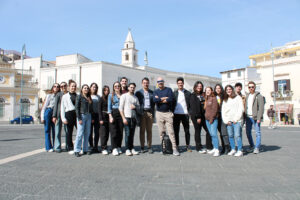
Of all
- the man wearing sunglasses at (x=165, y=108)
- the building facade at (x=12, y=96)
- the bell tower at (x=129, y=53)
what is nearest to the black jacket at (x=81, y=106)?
the man wearing sunglasses at (x=165, y=108)

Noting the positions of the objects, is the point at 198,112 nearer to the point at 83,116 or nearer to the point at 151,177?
the point at 151,177

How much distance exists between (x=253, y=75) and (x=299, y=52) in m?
10.1

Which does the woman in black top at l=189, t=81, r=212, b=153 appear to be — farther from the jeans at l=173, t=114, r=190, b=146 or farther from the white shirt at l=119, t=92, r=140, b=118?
the white shirt at l=119, t=92, r=140, b=118

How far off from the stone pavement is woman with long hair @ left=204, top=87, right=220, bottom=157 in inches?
20.0

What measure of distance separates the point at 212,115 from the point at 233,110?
21.1 inches

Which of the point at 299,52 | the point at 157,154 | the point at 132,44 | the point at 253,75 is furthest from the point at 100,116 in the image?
the point at 132,44

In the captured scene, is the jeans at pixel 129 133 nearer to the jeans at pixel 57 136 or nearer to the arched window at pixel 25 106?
the jeans at pixel 57 136

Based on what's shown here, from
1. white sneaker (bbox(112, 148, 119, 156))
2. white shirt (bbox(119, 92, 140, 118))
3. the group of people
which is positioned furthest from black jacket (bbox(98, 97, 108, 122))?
white sneaker (bbox(112, 148, 119, 156))

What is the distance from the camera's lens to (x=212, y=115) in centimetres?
603

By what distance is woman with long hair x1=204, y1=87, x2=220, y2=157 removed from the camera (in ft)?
19.7

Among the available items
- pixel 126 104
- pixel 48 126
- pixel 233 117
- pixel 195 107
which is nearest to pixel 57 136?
pixel 48 126

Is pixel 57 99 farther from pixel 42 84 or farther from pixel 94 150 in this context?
pixel 42 84

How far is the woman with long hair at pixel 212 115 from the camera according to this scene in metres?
6.00

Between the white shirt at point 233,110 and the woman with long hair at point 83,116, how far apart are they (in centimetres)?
342
